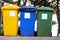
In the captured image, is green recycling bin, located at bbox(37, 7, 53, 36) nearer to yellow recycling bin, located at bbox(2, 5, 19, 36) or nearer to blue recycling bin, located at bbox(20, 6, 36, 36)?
blue recycling bin, located at bbox(20, 6, 36, 36)

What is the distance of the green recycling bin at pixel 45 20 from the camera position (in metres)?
6.04

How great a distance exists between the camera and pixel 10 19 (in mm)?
6012

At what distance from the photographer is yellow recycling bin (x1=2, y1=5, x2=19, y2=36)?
598 centimetres

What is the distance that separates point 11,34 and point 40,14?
3.59 feet

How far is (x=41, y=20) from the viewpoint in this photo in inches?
239

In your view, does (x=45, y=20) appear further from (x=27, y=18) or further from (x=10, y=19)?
(x=10, y=19)

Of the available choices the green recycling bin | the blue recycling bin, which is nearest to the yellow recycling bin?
the blue recycling bin

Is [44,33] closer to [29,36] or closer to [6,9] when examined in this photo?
[29,36]

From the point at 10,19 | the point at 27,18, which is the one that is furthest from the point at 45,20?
the point at 10,19

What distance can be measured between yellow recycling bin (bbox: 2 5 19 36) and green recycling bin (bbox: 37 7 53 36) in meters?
0.74

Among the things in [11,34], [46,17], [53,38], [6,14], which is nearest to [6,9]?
[6,14]

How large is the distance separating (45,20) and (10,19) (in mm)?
1081

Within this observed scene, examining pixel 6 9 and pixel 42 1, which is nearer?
pixel 6 9

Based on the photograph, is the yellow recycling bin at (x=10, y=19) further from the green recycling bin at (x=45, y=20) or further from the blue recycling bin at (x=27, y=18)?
the green recycling bin at (x=45, y=20)
